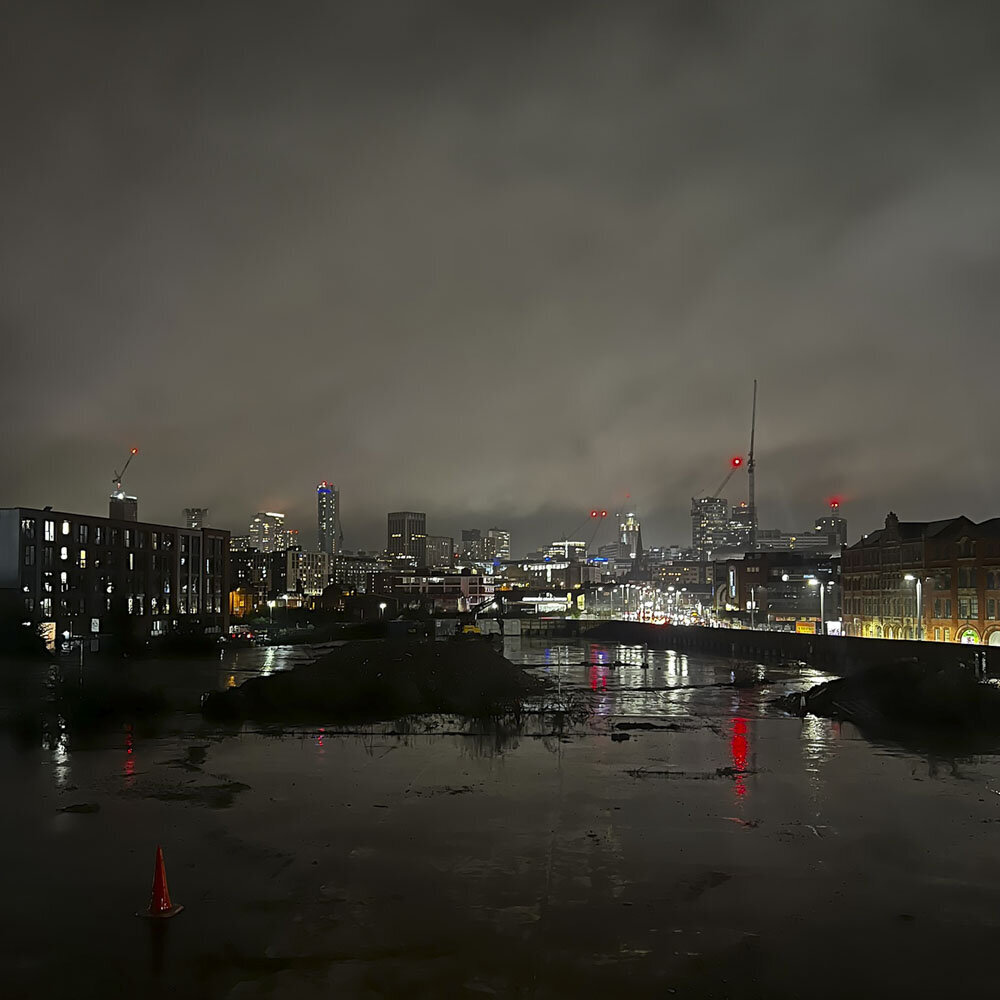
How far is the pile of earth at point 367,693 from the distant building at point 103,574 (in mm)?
48923

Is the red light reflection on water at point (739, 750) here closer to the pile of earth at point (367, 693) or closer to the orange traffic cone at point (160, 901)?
the pile of earth at point (367, 693)

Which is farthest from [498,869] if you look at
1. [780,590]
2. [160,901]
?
[780,590]

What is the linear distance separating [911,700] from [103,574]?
9150 centimetres

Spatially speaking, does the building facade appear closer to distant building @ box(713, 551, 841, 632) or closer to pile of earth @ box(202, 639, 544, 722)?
distant building @ box(713, 551, 841, 632)

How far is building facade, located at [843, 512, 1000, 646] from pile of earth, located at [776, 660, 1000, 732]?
25250mm

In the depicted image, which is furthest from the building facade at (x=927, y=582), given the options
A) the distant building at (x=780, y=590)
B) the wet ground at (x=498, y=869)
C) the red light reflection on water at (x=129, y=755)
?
the red light reflection on water at (x=129, y=755)

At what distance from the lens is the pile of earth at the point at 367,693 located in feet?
154

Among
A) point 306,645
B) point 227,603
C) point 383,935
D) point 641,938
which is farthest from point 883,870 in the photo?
point 227,603

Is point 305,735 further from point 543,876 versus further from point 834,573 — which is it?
point 834,573

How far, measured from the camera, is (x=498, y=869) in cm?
1927

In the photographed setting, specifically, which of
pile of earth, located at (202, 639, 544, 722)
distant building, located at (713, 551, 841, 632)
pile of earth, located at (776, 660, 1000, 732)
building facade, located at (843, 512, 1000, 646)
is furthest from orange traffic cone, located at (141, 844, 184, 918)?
distant building, located at (713, 551, 841, 632)

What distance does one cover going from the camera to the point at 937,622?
85688 mm

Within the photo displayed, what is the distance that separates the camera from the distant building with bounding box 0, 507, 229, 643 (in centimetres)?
9588

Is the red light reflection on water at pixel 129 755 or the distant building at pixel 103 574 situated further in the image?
the distant building at pixel 103 574
